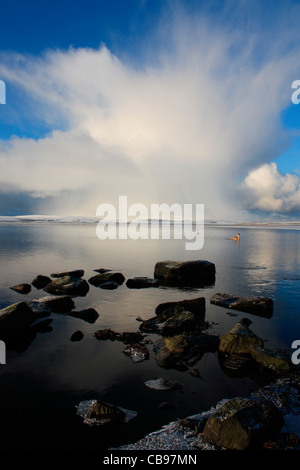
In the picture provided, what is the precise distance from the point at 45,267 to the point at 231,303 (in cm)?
2390

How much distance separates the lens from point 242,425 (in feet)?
21.1

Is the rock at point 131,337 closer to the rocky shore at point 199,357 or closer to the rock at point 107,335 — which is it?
the rocky shore at point 199,357

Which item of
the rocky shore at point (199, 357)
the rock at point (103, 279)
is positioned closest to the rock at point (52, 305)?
the rocky shore at point (199, 357)

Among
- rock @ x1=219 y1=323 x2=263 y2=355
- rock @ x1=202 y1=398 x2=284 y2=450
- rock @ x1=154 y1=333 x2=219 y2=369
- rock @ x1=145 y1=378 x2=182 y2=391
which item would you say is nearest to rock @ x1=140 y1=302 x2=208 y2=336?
rock @ x1=154 y1=333 x2=219 y2=369

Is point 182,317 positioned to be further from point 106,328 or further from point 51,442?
point 51,442

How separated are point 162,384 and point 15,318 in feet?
28.1

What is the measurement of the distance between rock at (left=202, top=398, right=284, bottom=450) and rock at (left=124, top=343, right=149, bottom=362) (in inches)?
179

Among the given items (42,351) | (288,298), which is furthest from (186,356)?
(288,298)

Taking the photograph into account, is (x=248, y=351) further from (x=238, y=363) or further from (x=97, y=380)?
(x=97, y=380)

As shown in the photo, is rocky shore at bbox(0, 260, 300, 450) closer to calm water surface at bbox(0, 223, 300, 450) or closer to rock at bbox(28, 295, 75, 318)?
rock at bbox(28, 295, 75, 318)

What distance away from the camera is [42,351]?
1178 cm

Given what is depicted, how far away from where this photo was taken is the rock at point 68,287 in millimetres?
21484

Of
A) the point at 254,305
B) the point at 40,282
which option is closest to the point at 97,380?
the point at 254,305
